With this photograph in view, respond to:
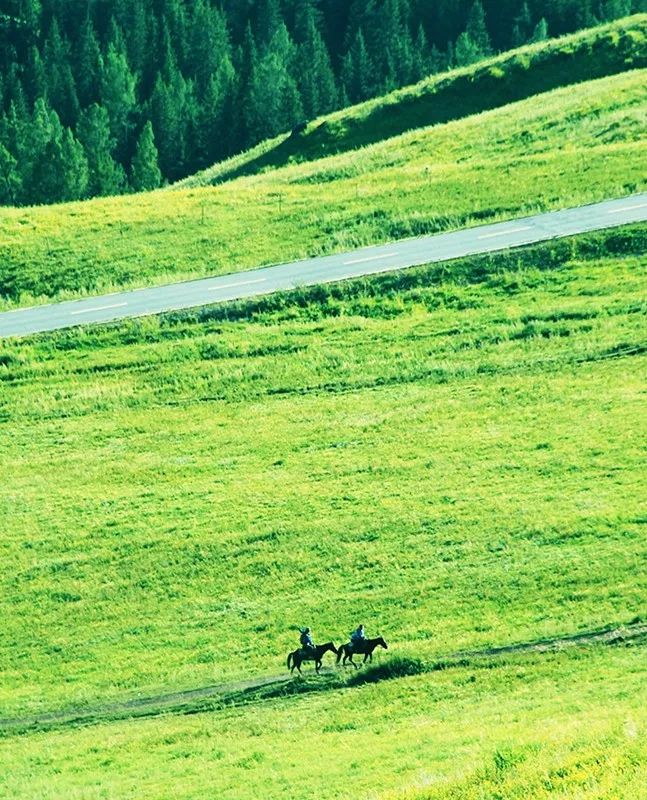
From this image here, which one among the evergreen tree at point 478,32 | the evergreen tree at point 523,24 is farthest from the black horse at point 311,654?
the evergreen tree at point 523,24

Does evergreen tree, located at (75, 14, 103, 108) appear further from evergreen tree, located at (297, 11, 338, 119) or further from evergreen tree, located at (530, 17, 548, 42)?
evergreen tree, located at (530, 17, 548, 42)

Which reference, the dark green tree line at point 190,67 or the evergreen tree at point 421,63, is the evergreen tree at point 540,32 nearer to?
the dark green tree line at point 190,67

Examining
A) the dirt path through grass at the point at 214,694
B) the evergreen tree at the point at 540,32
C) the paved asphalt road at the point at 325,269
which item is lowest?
the dirt path through grass at the point at 214,694

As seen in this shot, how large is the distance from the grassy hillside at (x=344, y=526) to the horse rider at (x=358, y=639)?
0.81 meters

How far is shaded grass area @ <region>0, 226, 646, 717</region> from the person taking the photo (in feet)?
109

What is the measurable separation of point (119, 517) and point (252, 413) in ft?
25.6

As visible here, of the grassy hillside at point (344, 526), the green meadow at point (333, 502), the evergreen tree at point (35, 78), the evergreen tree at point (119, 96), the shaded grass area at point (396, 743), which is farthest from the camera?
the evergreen tree at point (35, 78)

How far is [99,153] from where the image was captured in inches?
4353

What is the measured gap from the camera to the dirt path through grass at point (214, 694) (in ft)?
99.0

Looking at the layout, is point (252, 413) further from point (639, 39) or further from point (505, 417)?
point (639, 39)

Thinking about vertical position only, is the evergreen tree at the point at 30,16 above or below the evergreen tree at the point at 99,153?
above

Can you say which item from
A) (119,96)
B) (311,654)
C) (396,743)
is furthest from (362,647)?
(119,96)

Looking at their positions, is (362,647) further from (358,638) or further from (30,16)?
(30,16)

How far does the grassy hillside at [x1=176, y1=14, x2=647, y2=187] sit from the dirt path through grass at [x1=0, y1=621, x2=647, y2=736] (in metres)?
64.0
